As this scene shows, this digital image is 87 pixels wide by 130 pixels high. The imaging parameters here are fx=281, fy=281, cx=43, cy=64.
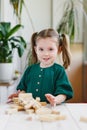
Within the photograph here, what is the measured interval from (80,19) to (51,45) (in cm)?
339

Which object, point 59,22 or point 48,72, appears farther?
point 59,22

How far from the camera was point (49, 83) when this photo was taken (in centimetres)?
144

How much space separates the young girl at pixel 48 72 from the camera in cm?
134

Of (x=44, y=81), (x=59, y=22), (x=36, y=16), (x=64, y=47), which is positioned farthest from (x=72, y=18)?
(x=44, y=81)

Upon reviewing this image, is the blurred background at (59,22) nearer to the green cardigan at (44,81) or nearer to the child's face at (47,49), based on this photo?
the green cardigan at (44,81)

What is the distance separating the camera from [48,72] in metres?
1.46

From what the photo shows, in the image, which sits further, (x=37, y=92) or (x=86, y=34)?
(x=86, y=34)

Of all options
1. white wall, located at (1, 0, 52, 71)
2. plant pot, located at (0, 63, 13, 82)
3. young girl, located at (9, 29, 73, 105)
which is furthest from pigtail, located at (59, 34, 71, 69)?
white wall, located at (1, 0, 52, 71)

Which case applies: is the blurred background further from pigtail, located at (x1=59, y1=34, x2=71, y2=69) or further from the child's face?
the child's face

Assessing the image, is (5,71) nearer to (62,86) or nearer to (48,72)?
(48,72)

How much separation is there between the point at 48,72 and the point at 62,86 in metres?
0.14

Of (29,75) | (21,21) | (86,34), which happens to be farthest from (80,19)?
(29,75)

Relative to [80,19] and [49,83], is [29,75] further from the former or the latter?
[80,19]

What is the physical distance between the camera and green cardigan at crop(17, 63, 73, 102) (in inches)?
55.4
